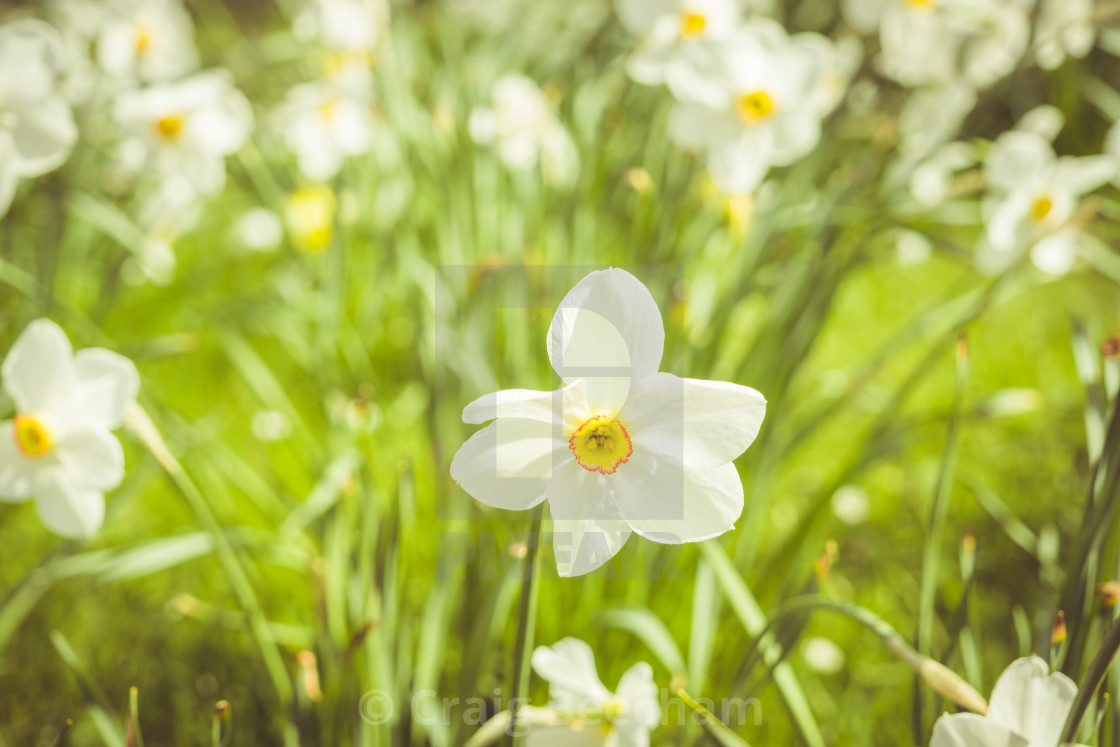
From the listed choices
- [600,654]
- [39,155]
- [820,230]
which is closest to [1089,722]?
[600,654]

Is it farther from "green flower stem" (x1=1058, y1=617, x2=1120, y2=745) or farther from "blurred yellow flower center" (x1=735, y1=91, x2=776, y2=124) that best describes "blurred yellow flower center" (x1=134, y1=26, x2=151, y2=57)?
"green flower stem" (x1=1058, y1=617, x2=1120, y2=745)

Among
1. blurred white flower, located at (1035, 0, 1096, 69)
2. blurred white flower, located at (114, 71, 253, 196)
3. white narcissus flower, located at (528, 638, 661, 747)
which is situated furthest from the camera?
blurred white flower, located at (114, 71, 253, 196)

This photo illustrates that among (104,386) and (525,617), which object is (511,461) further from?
(104,386)

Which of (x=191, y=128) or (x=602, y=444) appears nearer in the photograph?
(x=602, y=444)

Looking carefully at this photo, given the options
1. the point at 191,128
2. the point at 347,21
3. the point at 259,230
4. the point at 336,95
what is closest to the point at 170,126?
the point at 191,128

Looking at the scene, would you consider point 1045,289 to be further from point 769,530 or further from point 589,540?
point 589,540

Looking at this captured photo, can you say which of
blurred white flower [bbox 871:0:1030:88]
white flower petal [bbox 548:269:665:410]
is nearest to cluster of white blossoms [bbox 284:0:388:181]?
blurred white flower [bbox 871:0:1030:88]
